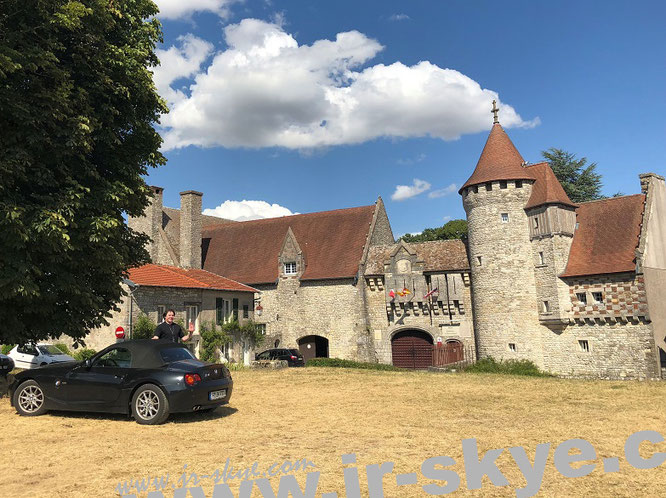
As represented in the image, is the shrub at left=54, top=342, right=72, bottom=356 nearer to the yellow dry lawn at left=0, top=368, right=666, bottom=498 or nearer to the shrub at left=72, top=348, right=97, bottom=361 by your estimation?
the shrub at left=72, top=348, right=97, bottom=361

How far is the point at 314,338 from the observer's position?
36312mm

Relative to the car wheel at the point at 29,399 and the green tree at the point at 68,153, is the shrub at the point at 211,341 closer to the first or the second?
the green tree at the point at 68,153

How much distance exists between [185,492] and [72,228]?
8.54m

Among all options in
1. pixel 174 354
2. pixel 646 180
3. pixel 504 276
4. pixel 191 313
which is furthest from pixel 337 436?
pixel 646 180

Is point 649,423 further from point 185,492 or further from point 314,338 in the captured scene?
point 314,338

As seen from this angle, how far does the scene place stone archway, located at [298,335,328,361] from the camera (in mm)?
36188

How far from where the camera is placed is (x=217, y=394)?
9.37 metres

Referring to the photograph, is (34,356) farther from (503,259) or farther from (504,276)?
(503,259)

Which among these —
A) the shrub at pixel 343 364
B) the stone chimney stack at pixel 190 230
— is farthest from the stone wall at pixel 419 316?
the stone chimney stack at pixel 190 230

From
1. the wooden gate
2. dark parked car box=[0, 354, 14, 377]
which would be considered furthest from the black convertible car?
the wooden gate

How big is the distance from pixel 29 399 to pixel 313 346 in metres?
27.2

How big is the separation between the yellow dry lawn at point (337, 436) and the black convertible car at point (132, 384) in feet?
0.98

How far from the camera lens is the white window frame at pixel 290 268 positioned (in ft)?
122

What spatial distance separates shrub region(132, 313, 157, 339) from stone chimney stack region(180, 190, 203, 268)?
11714mm
